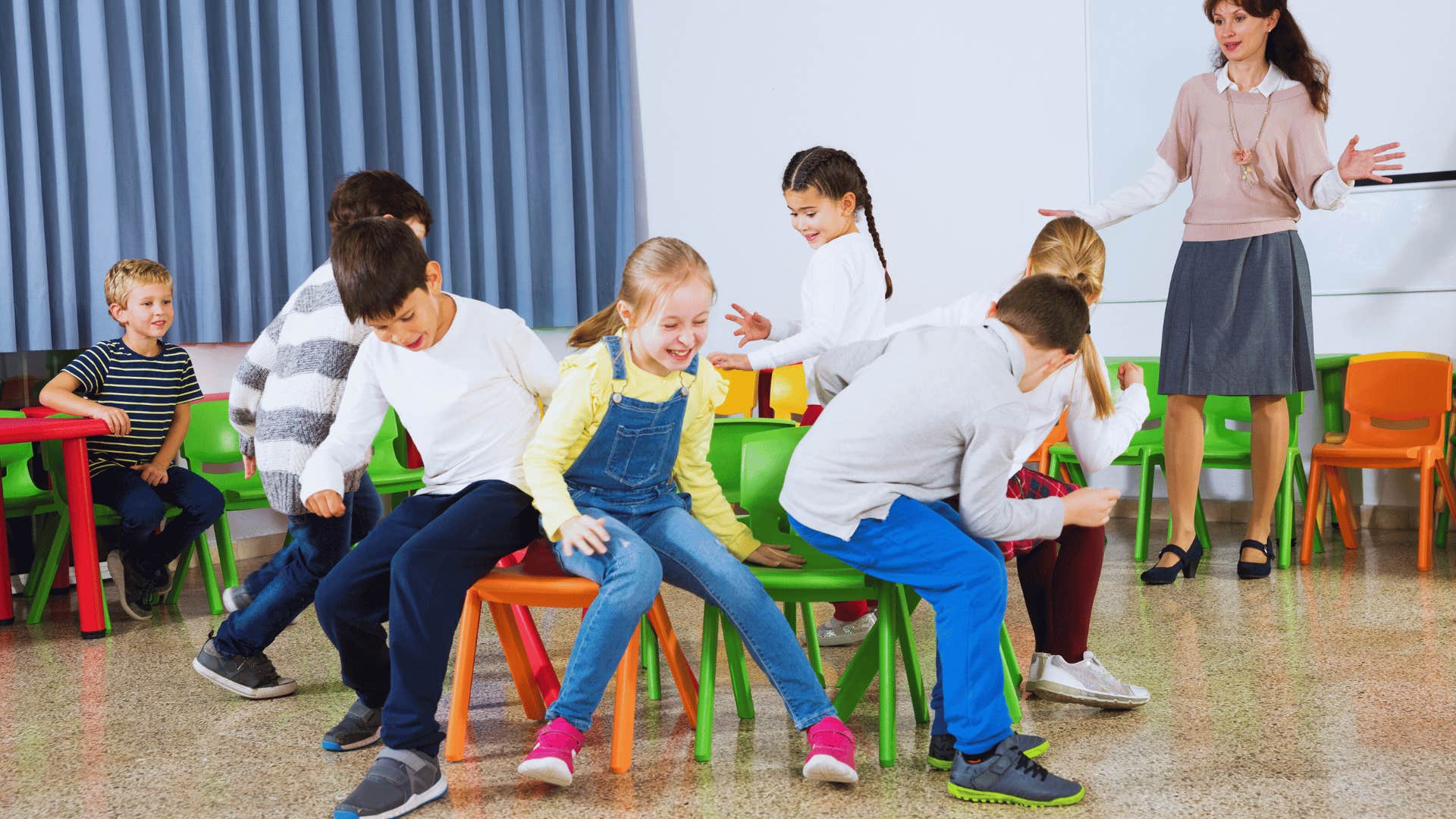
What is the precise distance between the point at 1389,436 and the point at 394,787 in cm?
324

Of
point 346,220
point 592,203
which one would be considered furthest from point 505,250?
point 346,220

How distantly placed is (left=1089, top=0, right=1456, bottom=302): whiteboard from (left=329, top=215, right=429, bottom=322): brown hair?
3213mm

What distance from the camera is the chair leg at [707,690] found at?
2129mm

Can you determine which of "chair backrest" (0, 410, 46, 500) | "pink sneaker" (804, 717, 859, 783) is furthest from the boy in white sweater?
"chair backrest" (0, 410, 46, 500)

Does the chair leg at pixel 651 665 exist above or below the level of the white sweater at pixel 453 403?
below

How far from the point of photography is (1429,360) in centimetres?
380

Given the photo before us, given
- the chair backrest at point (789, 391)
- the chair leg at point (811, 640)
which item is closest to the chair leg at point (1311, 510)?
the chair backrest at point (789, 391)

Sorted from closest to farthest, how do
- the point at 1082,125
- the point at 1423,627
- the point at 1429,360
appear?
the point at 1423,627 < the point at 1429,360 < the point at 1082,125

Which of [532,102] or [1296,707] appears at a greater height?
[532,102]

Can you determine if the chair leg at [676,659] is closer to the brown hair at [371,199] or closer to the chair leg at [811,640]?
the chair leg at [811,640]

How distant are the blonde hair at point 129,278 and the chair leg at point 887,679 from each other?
2369 millimetres

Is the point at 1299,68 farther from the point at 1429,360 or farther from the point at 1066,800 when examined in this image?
the point at 1066,800

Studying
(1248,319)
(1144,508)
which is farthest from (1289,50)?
(1144,508)

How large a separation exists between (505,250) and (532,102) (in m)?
0.63
